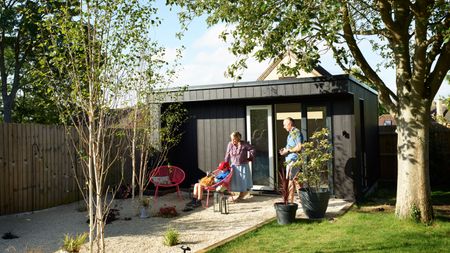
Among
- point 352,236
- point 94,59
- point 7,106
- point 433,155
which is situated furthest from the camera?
point 7,106

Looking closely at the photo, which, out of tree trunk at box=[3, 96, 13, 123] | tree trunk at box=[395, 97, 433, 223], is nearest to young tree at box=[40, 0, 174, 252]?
tree trunk at box=[395, 97, 433, 223]

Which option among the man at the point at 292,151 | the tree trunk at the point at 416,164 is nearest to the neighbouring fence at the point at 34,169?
the man at the point at 292,151

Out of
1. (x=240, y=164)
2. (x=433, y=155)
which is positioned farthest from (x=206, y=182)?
(x=433, y=155)

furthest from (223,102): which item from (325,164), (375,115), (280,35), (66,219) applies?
(375,115)

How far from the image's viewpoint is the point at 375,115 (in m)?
12.0

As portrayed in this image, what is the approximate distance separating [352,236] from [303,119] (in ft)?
12.5

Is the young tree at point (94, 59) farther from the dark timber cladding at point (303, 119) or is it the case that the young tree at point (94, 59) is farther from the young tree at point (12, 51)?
the young tree at point (12, 51)

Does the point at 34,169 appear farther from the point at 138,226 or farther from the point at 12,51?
the point at 12,51

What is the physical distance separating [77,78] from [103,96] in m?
0.29

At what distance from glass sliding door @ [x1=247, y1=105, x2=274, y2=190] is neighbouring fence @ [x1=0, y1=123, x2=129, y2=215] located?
3.93 metres

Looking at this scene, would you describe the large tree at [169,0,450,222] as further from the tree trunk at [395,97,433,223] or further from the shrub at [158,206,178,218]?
the shrub at [158,206,178,218]

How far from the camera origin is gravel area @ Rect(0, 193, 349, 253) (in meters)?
5.27

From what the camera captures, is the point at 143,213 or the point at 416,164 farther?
the point at 143,213

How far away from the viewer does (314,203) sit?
6.40m
